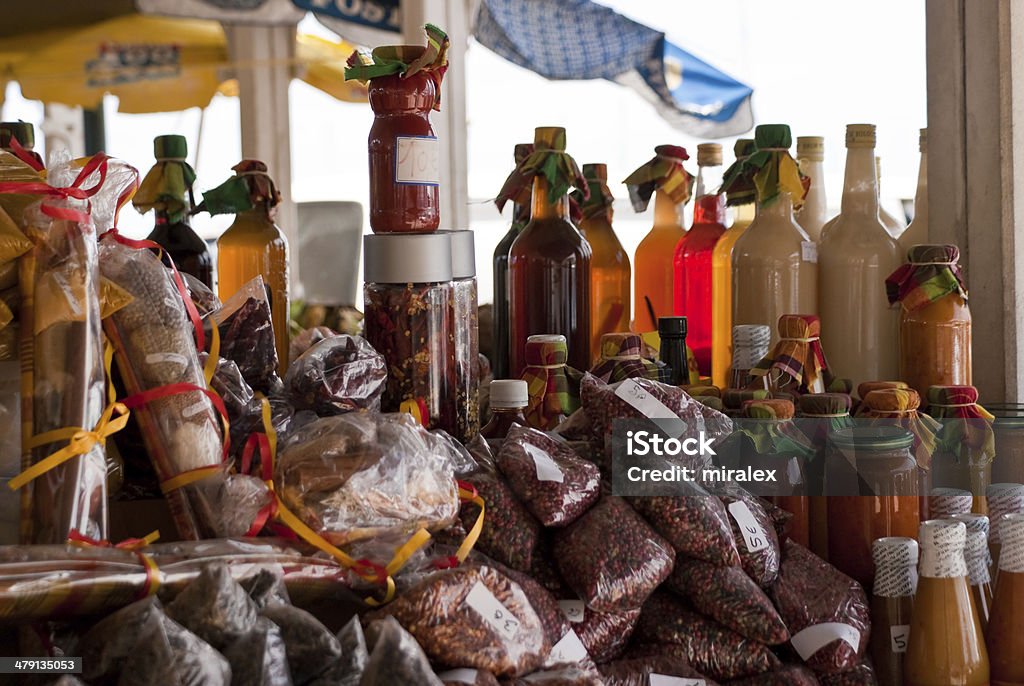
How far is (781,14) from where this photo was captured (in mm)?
8867

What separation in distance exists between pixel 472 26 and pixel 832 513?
11.4 ft

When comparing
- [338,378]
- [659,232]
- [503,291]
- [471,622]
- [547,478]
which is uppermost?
[659,232]

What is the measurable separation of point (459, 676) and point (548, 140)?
0.90 m

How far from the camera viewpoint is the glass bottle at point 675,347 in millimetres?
1553

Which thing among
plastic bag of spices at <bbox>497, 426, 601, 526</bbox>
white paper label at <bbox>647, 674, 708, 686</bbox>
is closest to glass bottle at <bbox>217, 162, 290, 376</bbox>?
plastic bag of spices at <bbox>497, 426, 601, 526</bbox>

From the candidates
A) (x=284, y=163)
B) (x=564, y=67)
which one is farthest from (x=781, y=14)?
(x=284, y=163)

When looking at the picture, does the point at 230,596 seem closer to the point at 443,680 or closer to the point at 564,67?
the point at 443,680

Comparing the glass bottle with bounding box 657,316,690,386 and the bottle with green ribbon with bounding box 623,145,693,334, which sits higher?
the bottle with green ribbon with bounding box 623,145,693,334

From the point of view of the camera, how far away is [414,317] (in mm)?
1311

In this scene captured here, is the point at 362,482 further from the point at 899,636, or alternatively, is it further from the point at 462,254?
the point at 899,636

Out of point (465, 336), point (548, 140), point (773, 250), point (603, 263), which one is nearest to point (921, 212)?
point (773, 250)

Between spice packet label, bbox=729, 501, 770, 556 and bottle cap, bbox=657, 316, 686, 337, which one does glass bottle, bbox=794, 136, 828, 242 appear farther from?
spice packet label, bbox=729, 501, 770, 556

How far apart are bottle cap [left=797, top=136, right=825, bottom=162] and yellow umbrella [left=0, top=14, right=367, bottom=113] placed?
11.9 feet

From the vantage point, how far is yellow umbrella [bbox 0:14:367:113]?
204 inches
